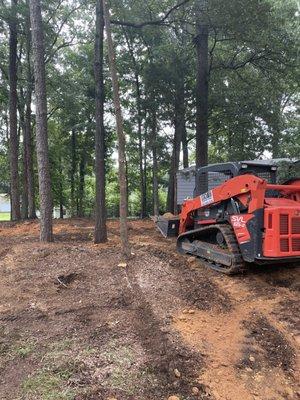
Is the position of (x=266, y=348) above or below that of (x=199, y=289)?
below

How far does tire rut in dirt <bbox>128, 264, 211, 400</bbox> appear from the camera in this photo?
12.0 feet

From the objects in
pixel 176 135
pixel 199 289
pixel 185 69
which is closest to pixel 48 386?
pixel 199 289

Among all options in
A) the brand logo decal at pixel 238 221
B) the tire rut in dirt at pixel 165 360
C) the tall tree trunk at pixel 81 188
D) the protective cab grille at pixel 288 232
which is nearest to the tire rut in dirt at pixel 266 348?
the tire rut in dirt at pixel 165 360

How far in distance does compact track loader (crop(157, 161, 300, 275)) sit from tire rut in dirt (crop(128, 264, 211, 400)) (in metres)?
2.47

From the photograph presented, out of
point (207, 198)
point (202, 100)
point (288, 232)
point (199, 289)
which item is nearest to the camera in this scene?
point (199, 289)

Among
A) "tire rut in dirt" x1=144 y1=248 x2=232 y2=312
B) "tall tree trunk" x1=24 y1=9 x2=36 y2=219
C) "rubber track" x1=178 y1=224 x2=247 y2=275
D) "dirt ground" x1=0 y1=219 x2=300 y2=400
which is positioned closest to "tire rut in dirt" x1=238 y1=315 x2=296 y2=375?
"dirt ground" x1=0 y1=219 x2=300 y2=400

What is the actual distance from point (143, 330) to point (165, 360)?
76 cm

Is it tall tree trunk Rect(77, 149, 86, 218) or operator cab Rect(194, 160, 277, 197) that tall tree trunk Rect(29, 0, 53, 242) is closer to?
operator cab Rect(194, 160, 277, 197)

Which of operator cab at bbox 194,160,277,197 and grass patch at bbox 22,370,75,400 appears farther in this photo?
operator cab at bbox 194,160,277,197

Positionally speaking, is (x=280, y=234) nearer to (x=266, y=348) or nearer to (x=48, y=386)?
(x=266, y=348)

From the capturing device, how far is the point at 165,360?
4.12m

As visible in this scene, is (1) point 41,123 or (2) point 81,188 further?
(2) point 81,188

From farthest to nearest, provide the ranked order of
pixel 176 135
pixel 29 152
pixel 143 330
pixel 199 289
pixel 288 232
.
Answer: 1. pixel 176 135
2. pixel 29 152
3. pixel 288 232
4. pixel 199 289
5. pixel 143 330

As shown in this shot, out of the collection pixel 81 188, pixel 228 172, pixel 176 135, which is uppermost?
pixel 176 135
